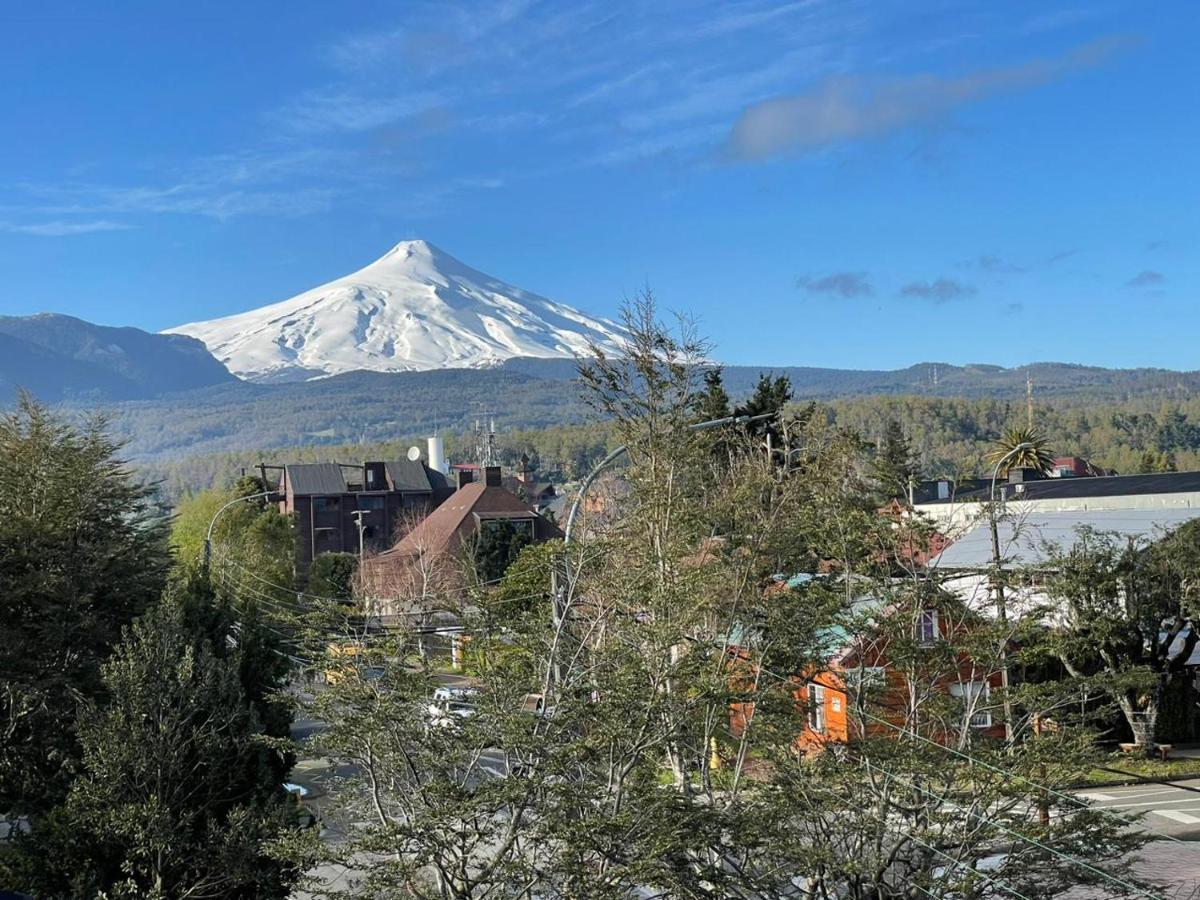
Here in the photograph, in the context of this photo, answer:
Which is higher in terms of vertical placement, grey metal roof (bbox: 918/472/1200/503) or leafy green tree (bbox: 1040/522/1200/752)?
grey metal roof (bbox: 918/472/1200/503)

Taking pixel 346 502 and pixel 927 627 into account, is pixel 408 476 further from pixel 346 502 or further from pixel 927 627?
pixel 927 627

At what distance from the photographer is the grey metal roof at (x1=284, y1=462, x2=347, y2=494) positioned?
89.8 metres

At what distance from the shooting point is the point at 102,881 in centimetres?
1391

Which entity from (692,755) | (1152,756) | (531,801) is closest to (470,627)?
(531,801)

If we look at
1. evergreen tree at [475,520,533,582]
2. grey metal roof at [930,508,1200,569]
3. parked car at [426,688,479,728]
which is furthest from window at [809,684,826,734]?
evergreen tree at [475,520,533,582]

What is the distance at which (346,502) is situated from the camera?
90.6 metres

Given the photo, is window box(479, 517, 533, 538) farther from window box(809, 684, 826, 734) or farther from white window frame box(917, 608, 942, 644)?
window box(809, 684, 826, 734)

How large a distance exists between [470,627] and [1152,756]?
22.6 metres

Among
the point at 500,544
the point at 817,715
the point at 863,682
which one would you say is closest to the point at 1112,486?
the point at 500,544

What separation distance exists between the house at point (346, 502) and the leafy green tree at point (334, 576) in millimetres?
25761

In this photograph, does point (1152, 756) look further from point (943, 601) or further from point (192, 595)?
point (192, 595)

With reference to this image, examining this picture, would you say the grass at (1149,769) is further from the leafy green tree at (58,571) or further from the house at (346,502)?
the house at (346,502)

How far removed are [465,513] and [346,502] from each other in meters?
25.7

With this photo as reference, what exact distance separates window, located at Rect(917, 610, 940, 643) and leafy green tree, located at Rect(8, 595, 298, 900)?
7565 millimetres
